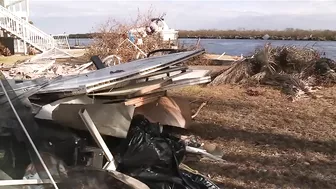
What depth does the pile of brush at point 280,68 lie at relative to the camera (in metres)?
9.53

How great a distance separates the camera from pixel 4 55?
22062 millimetres

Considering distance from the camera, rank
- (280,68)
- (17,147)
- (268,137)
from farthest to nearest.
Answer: (280,68) < (268,137) < (17,147)

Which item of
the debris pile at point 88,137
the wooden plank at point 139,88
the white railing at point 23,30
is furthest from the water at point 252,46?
the debris pile at point 88,137

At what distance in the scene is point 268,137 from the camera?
18.4ft

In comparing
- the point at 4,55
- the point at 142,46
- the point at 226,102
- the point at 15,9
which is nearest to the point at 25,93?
the point at 226,102

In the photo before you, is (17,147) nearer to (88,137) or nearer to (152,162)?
(88,137)

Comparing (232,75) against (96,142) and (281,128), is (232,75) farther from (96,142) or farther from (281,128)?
(96,142)

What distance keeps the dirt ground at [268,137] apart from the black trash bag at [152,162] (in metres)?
0.80

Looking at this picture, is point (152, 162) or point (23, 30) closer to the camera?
point (152, 162)

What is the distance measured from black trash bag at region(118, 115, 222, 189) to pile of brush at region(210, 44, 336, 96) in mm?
6144

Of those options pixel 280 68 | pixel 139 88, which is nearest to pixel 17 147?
pixel 139 88

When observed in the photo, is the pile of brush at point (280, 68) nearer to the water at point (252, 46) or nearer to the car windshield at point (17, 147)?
the water at point (252, 46)

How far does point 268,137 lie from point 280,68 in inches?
189

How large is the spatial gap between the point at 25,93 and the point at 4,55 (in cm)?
2013
